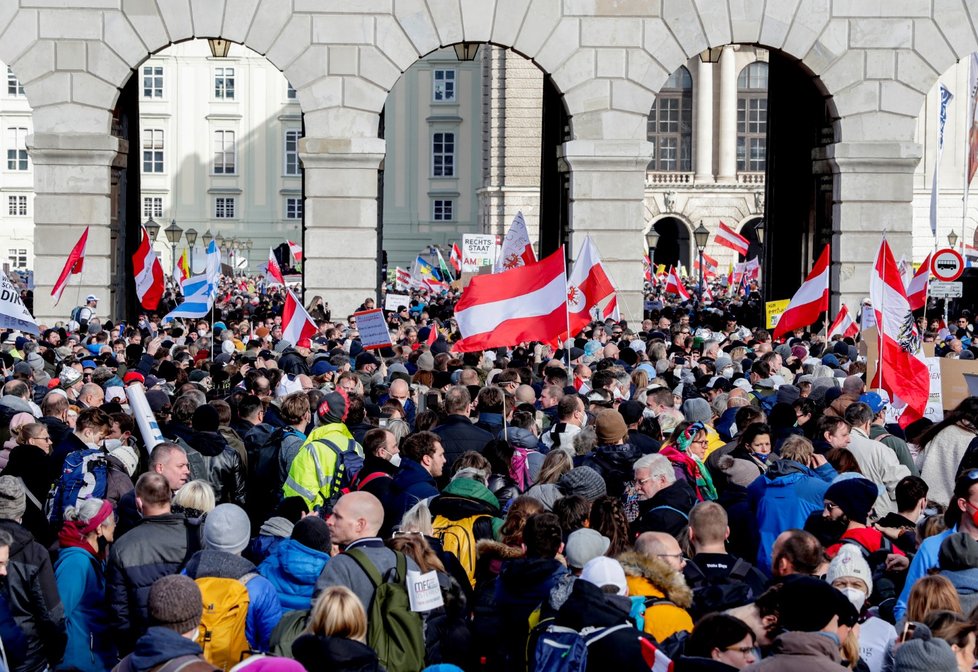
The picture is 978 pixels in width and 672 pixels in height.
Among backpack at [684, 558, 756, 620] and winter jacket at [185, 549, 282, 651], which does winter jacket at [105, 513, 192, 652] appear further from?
backpack at [684, 558, 756, 620]

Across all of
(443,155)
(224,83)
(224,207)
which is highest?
(224,83)

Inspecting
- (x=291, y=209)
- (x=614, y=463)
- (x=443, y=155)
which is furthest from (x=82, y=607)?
(x=291, y=209)

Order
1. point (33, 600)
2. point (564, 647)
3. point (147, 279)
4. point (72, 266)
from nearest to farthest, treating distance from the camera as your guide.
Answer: point (564, 647) → point (33, 600) → point (72, 266) → point (147, 279)

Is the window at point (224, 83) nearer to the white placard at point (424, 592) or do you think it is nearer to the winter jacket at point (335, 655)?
the white placard at point (424, 592)

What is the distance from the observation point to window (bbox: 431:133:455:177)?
79.8 metres

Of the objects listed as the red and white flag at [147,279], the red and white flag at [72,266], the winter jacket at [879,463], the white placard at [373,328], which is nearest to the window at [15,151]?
the red and white flag at [72,266]

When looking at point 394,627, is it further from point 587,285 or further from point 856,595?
point 587,285

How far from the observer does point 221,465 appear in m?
12.3

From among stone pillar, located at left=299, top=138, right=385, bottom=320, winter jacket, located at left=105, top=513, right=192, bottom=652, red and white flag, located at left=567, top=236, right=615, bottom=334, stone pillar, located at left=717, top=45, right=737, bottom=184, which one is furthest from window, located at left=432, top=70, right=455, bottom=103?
winter jacket, located at left=105, top=513, right=192, bottom=652

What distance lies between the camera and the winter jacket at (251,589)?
8.13 metres

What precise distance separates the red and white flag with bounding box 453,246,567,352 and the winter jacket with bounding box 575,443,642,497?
6423 mm

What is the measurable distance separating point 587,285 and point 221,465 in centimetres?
1162

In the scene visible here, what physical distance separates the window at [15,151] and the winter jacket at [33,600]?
77.9 meters

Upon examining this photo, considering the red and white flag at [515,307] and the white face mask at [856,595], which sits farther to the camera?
the red and white flag at [515,307]
